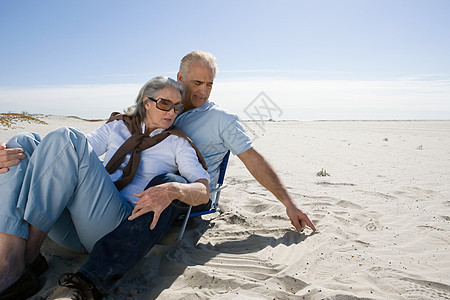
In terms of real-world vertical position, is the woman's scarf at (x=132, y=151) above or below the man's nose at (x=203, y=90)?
below

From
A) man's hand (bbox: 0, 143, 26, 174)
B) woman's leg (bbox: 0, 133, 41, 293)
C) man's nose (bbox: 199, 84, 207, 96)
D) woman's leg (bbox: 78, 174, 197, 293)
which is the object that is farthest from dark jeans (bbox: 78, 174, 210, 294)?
man's nose (bbox: 199, 84, 207, 96)

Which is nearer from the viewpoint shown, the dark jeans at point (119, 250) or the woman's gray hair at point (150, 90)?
the dark jeans at point (119, 250)

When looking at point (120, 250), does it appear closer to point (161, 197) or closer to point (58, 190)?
point (161, 197)

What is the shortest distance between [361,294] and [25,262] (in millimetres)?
2118

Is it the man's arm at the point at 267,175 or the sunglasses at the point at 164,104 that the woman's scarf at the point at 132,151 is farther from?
the man's arm at the point at 267,175

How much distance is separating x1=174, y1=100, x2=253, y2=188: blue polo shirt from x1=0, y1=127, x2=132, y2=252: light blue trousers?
1251mm

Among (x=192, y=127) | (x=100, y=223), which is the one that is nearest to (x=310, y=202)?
(x=192, y=127)

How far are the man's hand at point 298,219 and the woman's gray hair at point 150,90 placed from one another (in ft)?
5.01

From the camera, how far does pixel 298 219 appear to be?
333cm

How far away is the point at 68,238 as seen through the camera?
248 centimetres

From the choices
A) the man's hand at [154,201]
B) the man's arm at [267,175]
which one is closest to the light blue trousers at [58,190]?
the man's hand at [154,201]

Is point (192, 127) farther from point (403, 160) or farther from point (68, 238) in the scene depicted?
point (403, 160)

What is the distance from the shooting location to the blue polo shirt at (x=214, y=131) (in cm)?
338

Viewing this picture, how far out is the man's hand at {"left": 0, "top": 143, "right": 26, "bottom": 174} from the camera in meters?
2.10
